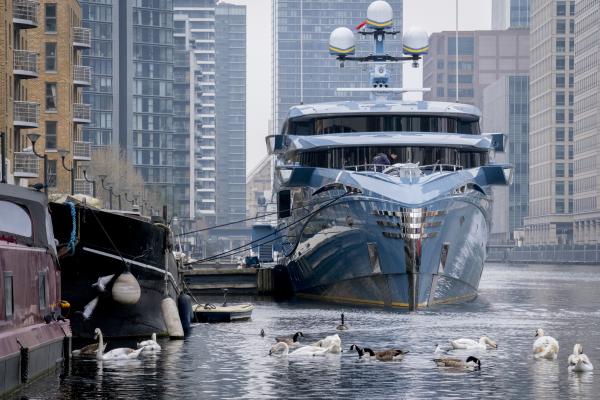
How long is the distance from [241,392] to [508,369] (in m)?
8.45

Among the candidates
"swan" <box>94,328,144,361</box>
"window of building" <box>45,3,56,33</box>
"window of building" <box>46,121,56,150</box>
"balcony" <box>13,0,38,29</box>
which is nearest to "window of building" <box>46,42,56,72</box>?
"window of building" <box>45,3,56,33</box>

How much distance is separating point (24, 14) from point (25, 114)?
6045mm

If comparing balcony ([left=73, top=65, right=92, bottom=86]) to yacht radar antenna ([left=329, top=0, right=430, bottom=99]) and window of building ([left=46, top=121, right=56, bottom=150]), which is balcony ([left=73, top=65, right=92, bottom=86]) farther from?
yacht radar antenna ([left=329, top=0, right=430, bottom=99])

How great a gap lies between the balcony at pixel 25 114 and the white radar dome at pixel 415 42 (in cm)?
2556

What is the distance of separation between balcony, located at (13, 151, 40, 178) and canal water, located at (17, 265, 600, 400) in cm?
3450

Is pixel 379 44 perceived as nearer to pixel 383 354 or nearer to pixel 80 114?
pixel 383 354

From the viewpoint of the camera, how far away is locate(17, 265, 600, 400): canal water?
101 feet

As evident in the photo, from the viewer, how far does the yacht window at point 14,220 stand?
28.3 meters

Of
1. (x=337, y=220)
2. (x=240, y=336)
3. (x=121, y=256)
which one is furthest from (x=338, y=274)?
(x=121, y=256)

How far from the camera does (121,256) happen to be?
4062cm

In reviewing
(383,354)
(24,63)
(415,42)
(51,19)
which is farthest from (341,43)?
(51,19)

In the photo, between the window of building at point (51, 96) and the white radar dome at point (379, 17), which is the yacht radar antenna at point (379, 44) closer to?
the white radar dome at point (379, 17)

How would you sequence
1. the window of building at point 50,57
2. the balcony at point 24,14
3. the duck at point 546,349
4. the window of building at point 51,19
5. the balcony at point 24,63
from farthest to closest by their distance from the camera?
the window of building at point 51,19 < the window of building at point 50,57 < the balcony at point 24,63 < the balcony at point 24,14 < the duck at point 546,349

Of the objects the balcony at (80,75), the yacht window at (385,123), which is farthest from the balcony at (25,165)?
the balcony at (80,75)
